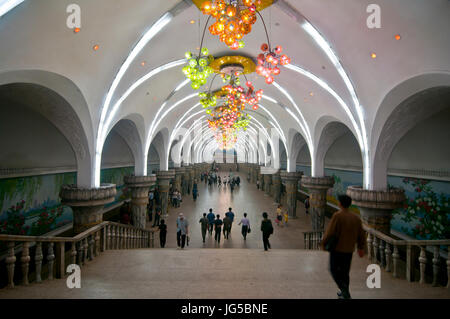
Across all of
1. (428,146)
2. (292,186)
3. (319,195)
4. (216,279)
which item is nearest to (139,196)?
(216,279)

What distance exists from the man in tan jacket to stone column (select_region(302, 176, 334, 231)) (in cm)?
987

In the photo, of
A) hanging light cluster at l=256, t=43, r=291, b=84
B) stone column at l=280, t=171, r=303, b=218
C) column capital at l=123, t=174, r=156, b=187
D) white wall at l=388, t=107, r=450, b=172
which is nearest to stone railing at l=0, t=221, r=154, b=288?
column capital at l=123, t=174, r=156, b=187

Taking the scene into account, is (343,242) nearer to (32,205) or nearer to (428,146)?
(428,146)

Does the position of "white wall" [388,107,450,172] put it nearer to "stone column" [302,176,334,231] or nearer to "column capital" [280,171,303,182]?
"stone column" [302,176,334,231]

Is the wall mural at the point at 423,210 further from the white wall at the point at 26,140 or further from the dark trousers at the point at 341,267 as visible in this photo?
the white wall at the point at 26,140

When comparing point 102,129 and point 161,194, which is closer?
point 102,129

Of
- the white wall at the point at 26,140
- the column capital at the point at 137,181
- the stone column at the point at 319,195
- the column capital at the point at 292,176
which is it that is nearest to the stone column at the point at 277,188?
the column capital at the point at 292,176

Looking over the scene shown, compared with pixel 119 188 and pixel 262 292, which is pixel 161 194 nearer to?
pixel 119 188

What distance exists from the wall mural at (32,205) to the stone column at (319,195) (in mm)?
11417

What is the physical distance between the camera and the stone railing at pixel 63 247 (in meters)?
3.25

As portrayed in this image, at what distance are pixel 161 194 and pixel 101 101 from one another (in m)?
9.85

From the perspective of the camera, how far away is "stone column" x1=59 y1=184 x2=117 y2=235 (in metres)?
6.96

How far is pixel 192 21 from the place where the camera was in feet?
22.7
